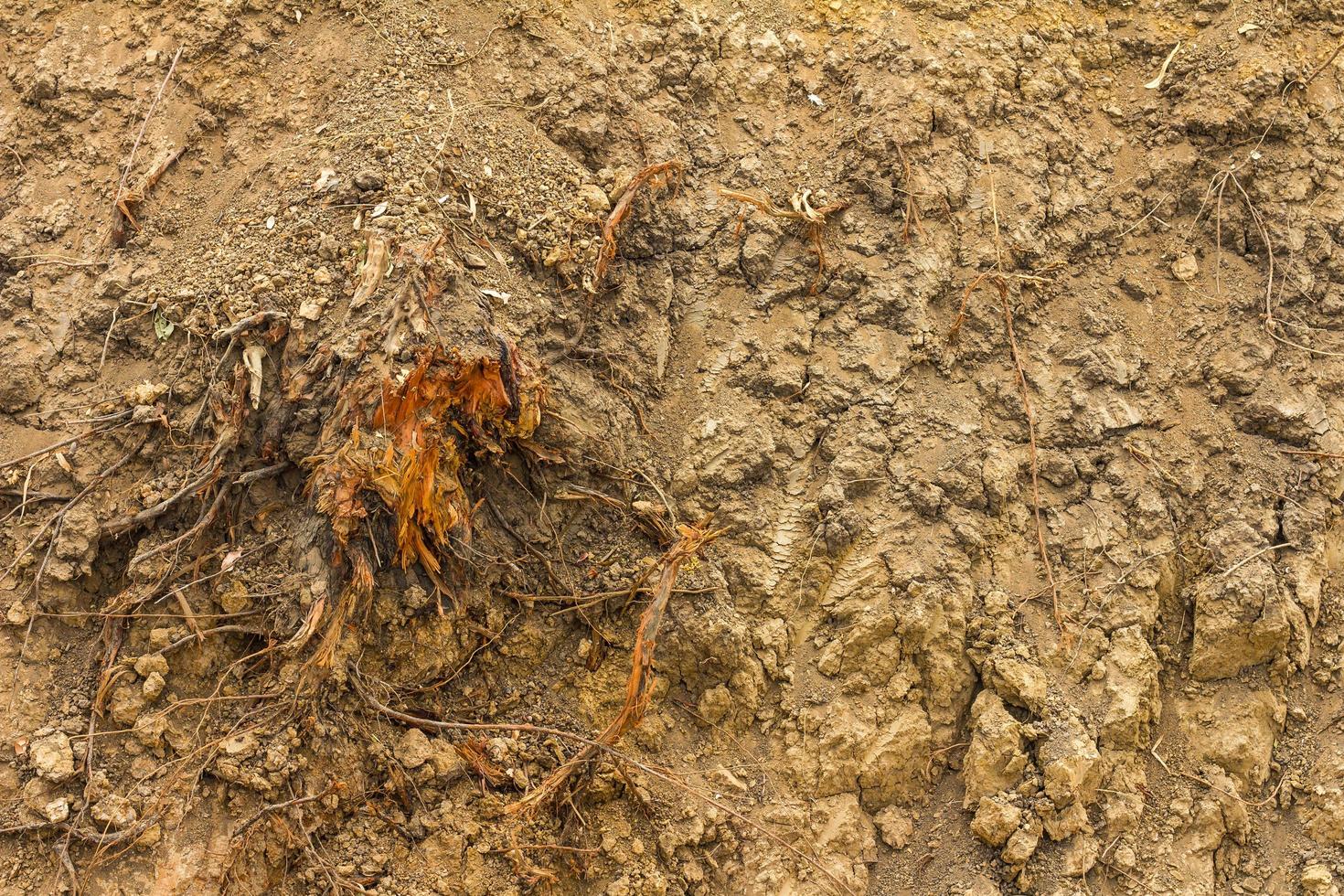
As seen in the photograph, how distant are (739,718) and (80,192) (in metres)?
3.09

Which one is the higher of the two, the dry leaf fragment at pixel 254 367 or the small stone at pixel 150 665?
the dry leaf fragment at pixel 254 367

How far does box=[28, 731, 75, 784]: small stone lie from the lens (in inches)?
138

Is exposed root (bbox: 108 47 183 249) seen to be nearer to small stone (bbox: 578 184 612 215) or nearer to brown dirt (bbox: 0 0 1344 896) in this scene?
brown dirt (bbox: 0 0 1344 896)

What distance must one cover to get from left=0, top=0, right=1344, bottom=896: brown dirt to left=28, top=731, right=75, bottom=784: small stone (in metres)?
0.01

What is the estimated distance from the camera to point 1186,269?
4.81 meters

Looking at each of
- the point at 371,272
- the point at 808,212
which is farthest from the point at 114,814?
the point at 808,212

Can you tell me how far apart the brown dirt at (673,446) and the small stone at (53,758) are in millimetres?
12

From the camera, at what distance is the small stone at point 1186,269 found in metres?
4.81

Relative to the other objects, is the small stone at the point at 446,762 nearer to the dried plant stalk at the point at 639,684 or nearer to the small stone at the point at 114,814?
the dried plant stalk at the point at 639,684

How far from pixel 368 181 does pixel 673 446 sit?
1434mm

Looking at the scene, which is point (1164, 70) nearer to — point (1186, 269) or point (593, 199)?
point (1186, 269)

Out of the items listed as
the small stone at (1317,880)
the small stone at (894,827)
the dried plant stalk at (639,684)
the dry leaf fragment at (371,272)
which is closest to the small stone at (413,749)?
the dried plant stalk at (639,684)

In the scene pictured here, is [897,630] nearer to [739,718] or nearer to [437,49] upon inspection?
[739,718]

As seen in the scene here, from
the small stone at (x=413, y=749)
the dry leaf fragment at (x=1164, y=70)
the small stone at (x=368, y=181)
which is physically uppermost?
the dry leaf fragment at (x=1164, y=70)
